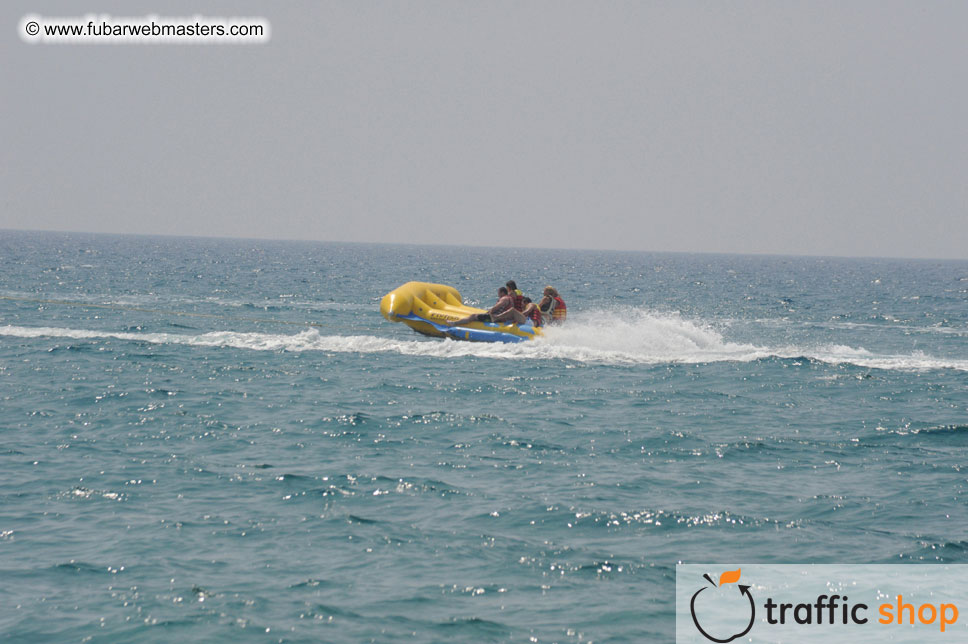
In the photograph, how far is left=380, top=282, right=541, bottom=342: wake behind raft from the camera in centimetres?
1859

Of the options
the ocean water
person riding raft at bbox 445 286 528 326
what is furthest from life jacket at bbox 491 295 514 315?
the ocean water

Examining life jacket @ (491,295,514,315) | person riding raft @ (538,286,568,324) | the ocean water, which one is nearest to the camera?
the ocean water

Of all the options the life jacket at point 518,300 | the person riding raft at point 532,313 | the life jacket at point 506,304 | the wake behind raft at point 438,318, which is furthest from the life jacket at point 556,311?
the life jacket at point 506,304

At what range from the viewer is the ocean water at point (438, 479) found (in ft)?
20.6

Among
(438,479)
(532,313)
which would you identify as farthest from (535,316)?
(438,479)

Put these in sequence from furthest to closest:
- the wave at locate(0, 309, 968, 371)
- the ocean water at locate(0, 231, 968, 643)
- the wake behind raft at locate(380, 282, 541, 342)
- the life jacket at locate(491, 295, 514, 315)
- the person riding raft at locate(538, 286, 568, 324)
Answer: the person riding raft at locate(538, 286, 568, 324), the wake behind raft at locate(380, 282, 541, 342), the life jacket at locate(491, 295, 514, 315), the wave at locate(0, 309, 968, 371), the ocean water at locate(0, 231, 968, 643)

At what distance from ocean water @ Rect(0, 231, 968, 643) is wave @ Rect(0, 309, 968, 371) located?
105 millimetres

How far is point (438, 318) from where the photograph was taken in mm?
19141

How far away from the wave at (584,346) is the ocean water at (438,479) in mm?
105

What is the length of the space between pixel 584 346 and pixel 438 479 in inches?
401

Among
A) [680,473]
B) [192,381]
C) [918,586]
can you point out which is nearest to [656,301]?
[192,381]

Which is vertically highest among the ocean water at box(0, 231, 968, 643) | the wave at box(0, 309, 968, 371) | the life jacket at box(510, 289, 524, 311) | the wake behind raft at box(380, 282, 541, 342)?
the life jacket at box(510, 289, 524, 311)

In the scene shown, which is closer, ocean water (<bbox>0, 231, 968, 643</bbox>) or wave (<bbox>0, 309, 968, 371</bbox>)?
ocean water (<bbox>0, 231, 968, 643</bbox>)

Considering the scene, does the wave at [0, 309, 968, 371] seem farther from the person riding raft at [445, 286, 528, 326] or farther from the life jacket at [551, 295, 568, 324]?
the person riding raft at [445, 286, 528, 326]
